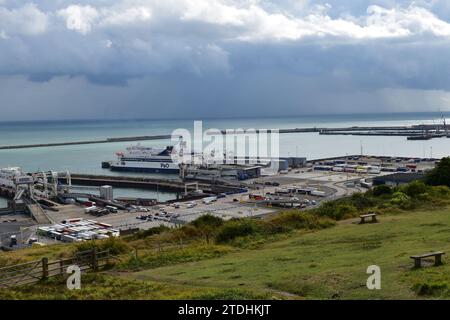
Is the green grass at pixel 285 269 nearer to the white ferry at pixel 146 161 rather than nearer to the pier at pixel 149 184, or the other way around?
the pier at pixel 149 184

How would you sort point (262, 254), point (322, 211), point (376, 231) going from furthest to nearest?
point (322, 211) → point (376, 231) → point (262, 254)

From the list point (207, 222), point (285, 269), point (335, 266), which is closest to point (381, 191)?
point (207, 222)

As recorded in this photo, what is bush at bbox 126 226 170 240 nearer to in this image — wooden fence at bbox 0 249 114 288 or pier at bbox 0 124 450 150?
wooden fence at bbox 0 249 114 288

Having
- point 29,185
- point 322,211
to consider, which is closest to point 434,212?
point 322,211

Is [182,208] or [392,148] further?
[392,148]

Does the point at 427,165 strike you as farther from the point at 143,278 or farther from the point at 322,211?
the point at 143,278

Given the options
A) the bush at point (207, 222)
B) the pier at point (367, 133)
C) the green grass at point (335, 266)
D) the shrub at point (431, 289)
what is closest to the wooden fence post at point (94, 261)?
the green grass at point (335, 266)

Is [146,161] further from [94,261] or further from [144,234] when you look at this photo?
[94,261]

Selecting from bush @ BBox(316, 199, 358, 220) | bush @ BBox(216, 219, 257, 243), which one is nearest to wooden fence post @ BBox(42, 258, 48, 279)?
bush @ BBox(216, 219, 257, 243)
